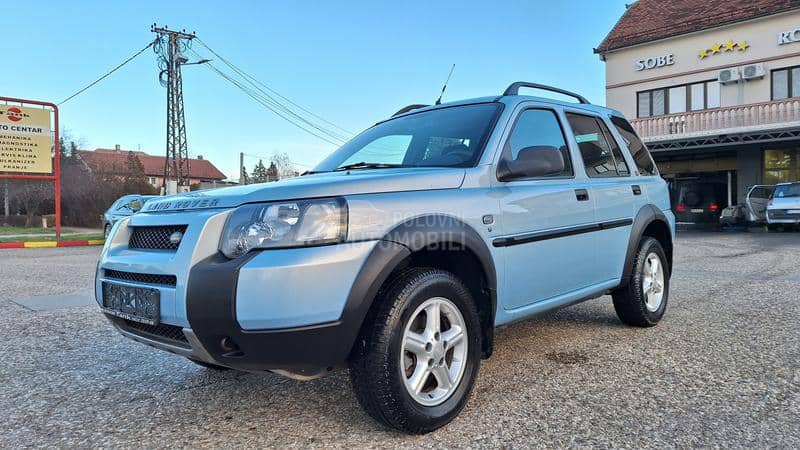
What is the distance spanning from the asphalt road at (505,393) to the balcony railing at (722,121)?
56.0 feet

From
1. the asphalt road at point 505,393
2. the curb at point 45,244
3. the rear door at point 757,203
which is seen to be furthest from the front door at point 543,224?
the rear door at point 757,203

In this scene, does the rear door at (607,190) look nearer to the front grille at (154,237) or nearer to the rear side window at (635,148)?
the rear side window at (635,148)

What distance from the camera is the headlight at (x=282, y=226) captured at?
7.34 feet

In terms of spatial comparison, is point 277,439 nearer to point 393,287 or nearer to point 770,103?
point 393,287

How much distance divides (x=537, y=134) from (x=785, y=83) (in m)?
21.4

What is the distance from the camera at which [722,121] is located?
20.2 m

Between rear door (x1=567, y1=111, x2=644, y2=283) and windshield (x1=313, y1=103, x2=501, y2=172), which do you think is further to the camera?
rear door (x1=567, y1=111, x2=644, y2=283)

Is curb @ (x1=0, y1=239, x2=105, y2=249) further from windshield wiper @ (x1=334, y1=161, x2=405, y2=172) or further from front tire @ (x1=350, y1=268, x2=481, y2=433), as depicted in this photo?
front tire @ (x1=350, y1=268, x2=481, y2=433)

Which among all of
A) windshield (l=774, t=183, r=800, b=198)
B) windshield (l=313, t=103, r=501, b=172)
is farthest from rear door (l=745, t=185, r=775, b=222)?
windshield (l=313, t=103, r=501, b=172)

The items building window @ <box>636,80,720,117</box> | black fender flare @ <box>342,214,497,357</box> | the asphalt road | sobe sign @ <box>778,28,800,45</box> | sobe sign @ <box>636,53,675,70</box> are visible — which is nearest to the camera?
black fender flare @ <box>342,214,497,357</box>

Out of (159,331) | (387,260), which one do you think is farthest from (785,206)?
(159,331)

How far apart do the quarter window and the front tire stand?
1.02 meters

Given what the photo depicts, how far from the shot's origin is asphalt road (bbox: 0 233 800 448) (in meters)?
2.50

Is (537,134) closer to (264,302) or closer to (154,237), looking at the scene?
(264,302)
